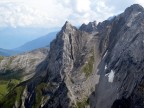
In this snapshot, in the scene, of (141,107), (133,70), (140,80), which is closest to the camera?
(141,107)

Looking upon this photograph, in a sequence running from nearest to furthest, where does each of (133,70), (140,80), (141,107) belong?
(141,107) → (140,80) → (133,70)

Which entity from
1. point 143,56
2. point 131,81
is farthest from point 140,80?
point 143,56

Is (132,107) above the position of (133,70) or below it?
below

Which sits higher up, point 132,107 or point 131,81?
point 131,81

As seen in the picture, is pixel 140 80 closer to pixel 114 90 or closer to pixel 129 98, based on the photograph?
pixel 129 98

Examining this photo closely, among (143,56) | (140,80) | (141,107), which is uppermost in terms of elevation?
(143,56)

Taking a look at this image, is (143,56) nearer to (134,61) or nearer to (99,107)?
(134,61)

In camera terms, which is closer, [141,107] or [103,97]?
[141,107]

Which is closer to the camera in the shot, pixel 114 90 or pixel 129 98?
pixel 129 98

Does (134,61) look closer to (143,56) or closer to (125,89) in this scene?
(143,56)
